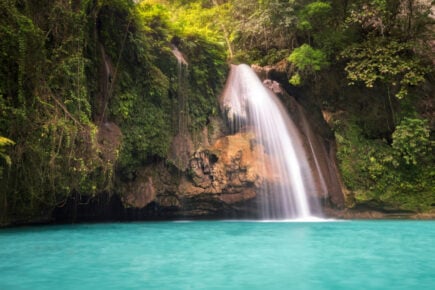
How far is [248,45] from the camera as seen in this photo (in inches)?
748

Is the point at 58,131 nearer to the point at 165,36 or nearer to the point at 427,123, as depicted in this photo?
the point at 165,36

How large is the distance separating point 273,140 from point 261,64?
458cm

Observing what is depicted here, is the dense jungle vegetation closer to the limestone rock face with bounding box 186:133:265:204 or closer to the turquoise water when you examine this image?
the limestone rock face with bounding box 186:133:265:204

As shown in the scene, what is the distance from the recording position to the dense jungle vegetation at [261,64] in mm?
10875

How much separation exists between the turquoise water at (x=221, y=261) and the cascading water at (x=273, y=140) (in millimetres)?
4706

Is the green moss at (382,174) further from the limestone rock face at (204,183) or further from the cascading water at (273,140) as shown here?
the limestone rock face at (204,183)

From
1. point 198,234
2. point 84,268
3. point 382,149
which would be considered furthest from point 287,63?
point 84,268

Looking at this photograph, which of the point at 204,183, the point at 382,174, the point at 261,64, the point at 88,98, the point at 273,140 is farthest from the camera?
the point at 261,64

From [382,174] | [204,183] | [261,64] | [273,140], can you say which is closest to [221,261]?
[204,183]

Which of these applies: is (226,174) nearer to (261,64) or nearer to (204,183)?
(204,183)

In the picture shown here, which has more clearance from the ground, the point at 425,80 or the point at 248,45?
the point at 248,45

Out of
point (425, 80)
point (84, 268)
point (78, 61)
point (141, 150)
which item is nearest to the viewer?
point (84, 268)

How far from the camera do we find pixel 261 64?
1828 cm

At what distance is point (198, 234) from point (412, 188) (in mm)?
9104
